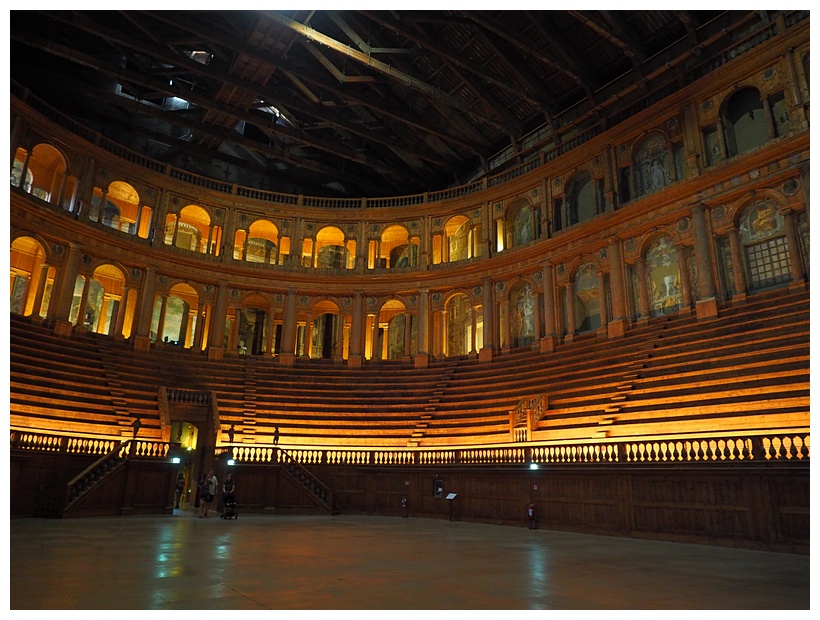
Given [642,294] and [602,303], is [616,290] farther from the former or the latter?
[642,294]

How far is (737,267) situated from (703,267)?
106cm

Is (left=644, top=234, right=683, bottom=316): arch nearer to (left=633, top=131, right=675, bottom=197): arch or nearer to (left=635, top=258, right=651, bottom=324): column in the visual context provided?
(left=635, top=258, right=651, bottom=324): column

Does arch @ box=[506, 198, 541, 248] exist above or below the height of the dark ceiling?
below

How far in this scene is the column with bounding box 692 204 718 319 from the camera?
63.5 feet

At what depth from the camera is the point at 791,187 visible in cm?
1842

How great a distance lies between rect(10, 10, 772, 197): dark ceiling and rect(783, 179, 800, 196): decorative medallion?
6492 mm

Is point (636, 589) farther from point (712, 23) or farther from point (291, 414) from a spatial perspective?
point (712, 23)

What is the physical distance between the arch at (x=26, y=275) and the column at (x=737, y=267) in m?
28.3

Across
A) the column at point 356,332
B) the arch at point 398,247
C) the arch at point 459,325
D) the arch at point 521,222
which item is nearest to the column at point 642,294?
the arch at point 521,222

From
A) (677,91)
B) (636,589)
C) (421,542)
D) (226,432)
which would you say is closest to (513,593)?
(636,589)

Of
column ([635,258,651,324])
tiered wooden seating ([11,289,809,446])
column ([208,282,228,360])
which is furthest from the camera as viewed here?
column ([208,282,228,360])

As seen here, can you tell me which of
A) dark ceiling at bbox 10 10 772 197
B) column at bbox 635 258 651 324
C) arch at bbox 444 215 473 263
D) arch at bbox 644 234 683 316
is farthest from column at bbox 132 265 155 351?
arch at bbox 644 234 683 316

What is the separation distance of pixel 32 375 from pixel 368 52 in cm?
1819

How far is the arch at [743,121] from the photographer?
20.2 m
